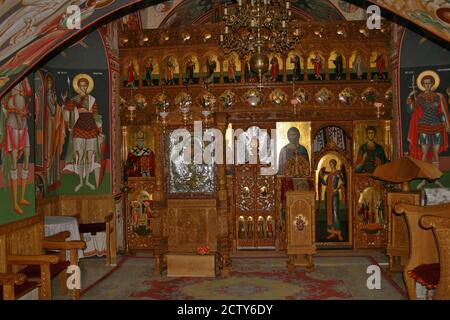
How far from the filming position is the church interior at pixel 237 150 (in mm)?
7801

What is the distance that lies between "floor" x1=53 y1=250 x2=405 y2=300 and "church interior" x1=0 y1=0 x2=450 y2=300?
5 centimetres

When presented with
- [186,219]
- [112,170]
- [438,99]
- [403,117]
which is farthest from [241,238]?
[438,99]

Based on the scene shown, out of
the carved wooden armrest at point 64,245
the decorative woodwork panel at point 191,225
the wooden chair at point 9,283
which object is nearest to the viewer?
the wooden chair at point 9,283

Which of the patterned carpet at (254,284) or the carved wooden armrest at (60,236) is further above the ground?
the carved wooden armrest at (60,236)

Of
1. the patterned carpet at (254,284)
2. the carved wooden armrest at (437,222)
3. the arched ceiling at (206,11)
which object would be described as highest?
the arched ceiling at (206,11)

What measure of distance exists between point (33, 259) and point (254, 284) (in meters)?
2.97

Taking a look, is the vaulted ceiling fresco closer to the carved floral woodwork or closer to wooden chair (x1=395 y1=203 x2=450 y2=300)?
wooden chair (x1=395 y1=203 x2=450 y2=300)

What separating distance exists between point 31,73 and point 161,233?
301cm

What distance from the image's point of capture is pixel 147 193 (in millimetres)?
9609

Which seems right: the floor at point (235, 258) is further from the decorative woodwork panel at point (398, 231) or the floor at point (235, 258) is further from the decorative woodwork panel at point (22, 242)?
the decorative woodwork panel at point (22, 242)

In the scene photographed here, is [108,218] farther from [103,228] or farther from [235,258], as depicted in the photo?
[235,258]

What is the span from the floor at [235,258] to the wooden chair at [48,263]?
19.0 inches

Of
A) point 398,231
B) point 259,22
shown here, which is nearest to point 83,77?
point 259,22

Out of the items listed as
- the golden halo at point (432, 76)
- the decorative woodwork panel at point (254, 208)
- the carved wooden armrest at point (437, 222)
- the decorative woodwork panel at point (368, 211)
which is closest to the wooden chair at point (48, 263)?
the decorative woodwork panel at point (254, 208)
